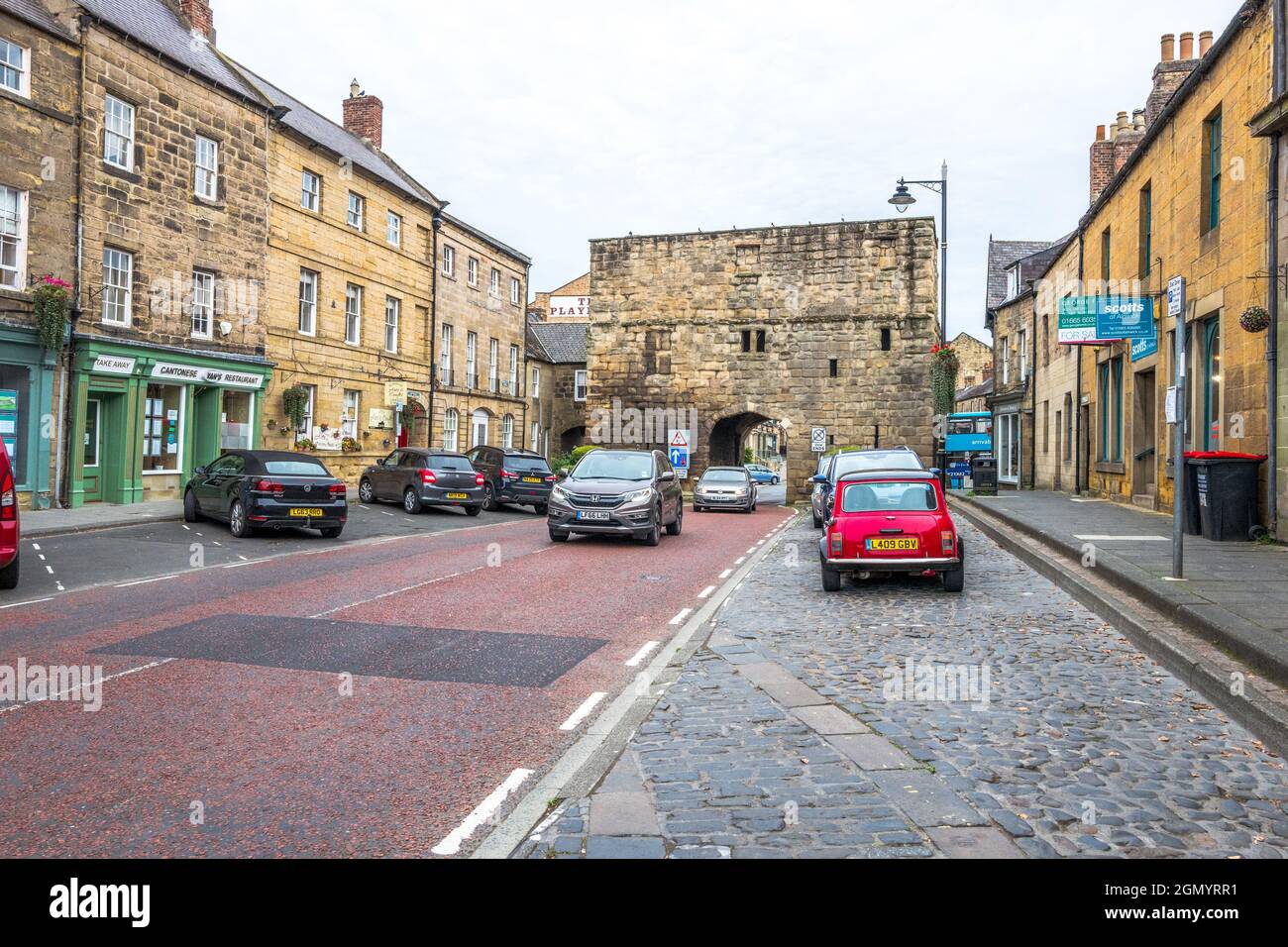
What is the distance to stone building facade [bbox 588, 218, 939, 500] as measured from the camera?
36531 mm

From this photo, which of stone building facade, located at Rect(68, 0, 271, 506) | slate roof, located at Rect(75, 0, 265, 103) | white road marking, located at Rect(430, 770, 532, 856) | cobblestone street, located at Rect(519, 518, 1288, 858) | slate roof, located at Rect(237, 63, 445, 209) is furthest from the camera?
slate roof, located at Rect(237, 63, 445, 209)

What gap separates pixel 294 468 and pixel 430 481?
5.46m

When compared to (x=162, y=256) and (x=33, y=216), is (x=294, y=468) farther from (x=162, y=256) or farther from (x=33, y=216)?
(x=162, y=256)

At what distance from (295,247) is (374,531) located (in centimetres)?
1178

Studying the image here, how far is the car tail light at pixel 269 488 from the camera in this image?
15500 millimetres

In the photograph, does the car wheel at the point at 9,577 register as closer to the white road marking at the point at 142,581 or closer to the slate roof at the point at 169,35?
the white road marking at the point at 142,581

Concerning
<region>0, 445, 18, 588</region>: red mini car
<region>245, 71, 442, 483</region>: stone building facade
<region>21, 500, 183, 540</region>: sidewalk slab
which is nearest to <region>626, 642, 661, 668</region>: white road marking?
<region>0, 445, 18, 588</region>: red mini car

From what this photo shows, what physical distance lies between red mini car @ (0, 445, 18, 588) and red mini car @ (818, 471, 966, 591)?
8654 mm

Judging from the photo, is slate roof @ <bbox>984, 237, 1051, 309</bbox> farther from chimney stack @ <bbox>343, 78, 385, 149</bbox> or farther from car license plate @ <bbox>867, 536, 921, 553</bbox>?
car license plate @ <bbox>867, 536, 921, 553</bbox>

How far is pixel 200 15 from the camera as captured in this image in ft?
80.9

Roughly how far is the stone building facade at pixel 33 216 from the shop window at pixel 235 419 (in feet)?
16.4
